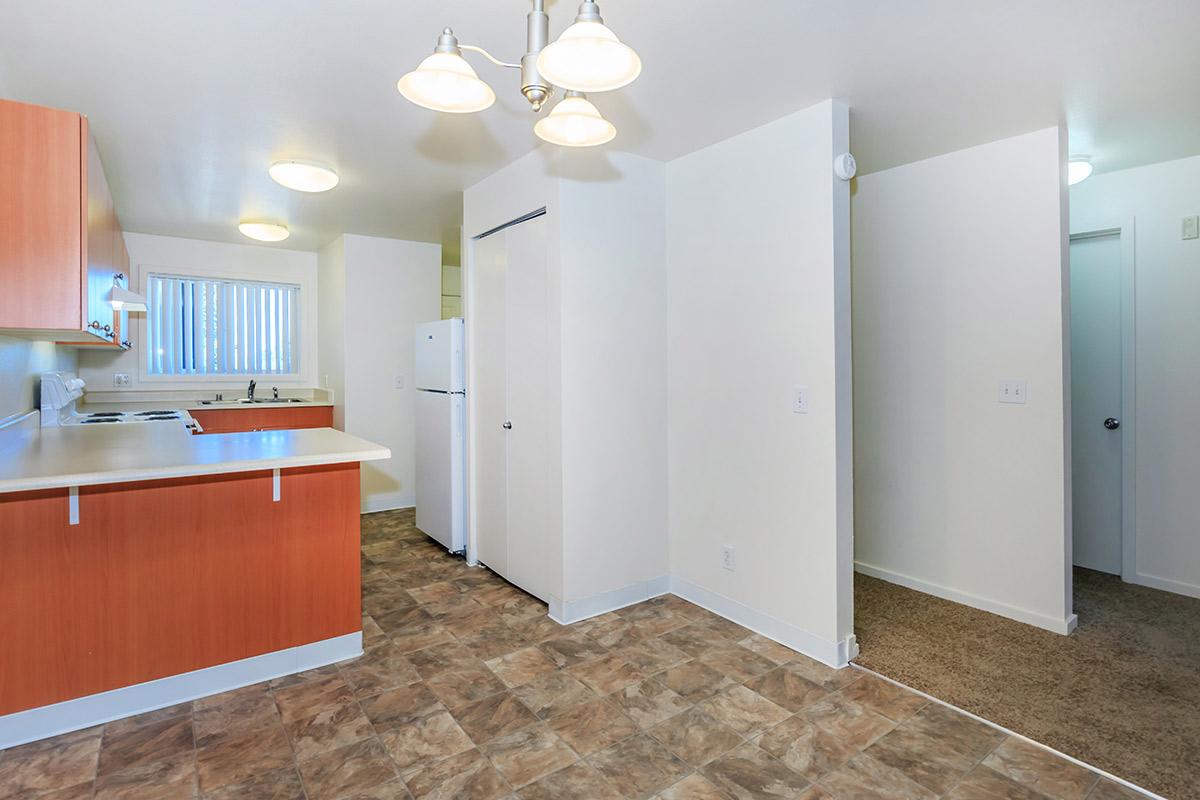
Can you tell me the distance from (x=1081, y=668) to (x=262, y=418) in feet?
18.1

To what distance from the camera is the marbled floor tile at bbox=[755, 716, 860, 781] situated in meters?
1.95

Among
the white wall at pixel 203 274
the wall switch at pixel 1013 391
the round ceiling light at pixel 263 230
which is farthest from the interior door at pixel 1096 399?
the white wall at pixel 203 274

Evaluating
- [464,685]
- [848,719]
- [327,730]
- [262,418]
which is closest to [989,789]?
[848,719]

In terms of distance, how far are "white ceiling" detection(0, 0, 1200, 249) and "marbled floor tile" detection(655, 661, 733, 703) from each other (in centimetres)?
234

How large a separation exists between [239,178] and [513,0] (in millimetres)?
2548

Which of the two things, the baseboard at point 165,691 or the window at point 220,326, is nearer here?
the baseboard at point 165,691

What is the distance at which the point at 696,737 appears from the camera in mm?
2109

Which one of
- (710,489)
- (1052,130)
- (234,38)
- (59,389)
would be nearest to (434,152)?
(234,38)

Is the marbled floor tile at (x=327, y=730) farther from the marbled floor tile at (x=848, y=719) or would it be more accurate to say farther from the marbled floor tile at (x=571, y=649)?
the marbled floor tile at (x=848, y=719)

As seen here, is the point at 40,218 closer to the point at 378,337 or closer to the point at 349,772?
the point at 349,772

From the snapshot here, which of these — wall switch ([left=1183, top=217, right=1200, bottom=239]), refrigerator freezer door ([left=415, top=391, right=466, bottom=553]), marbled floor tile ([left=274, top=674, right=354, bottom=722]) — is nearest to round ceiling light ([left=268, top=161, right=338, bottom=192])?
refrigerator freezer door ([left=415, top=391, right=466, bottom=553])

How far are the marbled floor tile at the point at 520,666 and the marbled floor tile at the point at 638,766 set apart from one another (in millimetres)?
567

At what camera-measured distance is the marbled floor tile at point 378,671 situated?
2443mm

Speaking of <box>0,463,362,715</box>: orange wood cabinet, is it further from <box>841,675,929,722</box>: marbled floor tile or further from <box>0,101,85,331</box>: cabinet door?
<box>841,675,929,722</box>: marbled floor tile
